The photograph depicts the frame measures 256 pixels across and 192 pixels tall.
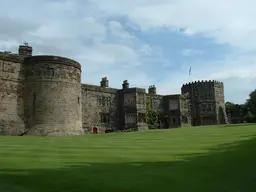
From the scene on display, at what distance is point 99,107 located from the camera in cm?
5256

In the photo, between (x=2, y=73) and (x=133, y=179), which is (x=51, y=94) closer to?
(x=2, y=73)

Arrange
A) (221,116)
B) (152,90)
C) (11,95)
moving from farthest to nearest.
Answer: (221,116)
(152,90)
(11,95)

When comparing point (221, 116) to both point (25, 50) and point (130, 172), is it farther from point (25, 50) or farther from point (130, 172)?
point (130, 172)

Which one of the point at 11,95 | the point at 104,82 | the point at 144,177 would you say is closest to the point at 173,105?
the point at 104,82

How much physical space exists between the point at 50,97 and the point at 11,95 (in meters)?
4.24

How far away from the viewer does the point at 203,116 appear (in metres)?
68.2

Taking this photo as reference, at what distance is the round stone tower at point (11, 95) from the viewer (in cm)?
3631

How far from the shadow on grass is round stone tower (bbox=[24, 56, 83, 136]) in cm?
2674

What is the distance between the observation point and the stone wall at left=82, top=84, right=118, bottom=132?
50531 mm

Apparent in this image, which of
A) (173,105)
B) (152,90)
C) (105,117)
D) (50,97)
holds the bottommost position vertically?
(105,117)

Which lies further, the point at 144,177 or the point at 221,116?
the point at 221,116

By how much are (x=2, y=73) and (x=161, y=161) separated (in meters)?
29.8

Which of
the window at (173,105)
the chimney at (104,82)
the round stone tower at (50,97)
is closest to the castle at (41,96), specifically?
the round stone tower at (50,97)

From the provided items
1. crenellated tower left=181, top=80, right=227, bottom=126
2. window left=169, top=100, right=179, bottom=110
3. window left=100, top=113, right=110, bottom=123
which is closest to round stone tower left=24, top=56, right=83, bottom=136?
window left=100, top=113, right=110, bottom=123
